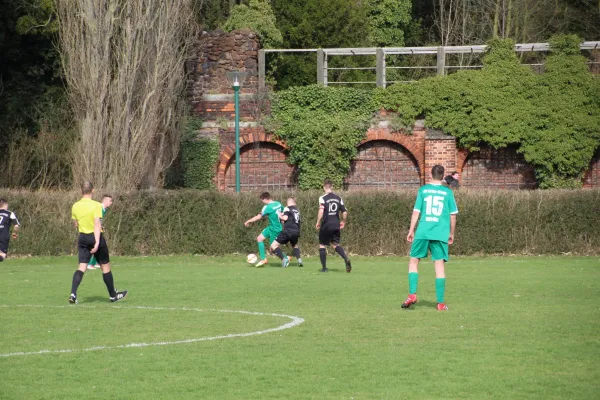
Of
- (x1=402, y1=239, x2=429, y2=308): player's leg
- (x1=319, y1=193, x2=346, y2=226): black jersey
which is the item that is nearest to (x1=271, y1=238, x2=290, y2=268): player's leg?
(x1=319, y1=193, x2=346, y2=226): black jersey

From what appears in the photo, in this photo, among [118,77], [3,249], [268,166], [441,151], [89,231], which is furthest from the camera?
[268,166]

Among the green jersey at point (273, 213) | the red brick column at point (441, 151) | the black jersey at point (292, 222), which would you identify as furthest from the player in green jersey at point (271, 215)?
the red brick column at point (441, 151)

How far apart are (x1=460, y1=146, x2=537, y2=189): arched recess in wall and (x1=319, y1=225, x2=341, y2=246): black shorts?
1752cm

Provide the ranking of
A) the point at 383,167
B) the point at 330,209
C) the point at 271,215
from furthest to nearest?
the point at 383,167 < the point at 271,215 < the point at 330,209

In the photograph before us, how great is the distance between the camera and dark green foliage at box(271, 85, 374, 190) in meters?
38.8

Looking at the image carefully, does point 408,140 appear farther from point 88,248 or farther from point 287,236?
point 88,248

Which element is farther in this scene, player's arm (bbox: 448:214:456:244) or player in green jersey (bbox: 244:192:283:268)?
player in green jersey (bbox: 244:192:283:268)

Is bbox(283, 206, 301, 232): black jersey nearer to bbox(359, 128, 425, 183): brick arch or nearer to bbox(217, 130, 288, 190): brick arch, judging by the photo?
bbox(359, 128, 425, 183): brick arch

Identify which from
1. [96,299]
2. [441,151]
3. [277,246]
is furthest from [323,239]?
[441,151]

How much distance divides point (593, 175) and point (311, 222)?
14.7 m

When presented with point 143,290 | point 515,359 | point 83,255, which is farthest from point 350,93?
point 515,359

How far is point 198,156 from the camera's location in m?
40.0

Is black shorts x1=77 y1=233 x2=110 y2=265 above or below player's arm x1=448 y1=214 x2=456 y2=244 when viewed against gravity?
below

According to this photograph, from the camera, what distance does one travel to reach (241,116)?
39.6 metres
